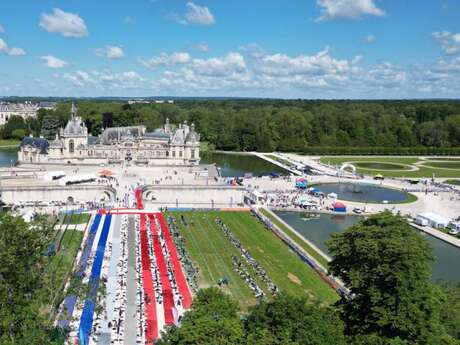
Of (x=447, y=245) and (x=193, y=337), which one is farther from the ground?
(x=193, y=337)

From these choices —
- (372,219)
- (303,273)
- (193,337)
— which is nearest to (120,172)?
(303,273)

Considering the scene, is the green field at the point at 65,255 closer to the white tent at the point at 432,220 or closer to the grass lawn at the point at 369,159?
the white tent at the point at 432,220

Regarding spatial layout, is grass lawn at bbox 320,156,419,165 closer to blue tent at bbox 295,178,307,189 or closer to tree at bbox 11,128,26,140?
blue tent at bbox 295,178,307,189

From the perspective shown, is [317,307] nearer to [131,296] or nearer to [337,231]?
[131,296]

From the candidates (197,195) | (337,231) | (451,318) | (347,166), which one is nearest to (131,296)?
(451,318)

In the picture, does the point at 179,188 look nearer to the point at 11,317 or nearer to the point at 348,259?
the point at 348,259
